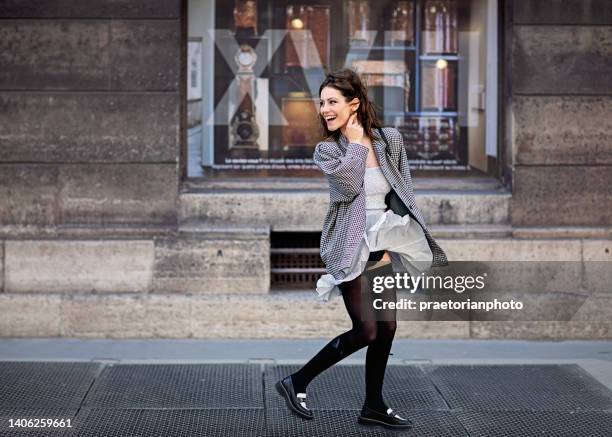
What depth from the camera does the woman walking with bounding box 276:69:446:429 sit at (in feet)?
18.1

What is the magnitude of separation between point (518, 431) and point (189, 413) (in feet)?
6.33

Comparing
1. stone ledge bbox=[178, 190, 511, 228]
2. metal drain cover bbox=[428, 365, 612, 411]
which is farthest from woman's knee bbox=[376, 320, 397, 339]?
stone ledge bbox=[178, 190, 511, 228]

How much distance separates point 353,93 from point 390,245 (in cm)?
84

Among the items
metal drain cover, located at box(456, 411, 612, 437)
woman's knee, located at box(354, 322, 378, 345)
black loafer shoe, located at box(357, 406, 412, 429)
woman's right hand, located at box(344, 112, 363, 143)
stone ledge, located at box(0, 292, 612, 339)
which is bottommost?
metal drain cover, located at box(456, 411, 612, 437)

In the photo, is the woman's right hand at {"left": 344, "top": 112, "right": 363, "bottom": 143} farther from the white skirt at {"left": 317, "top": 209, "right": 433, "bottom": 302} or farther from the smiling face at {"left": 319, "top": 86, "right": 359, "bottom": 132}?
the white skirt at {"left": 317, "top": 209, "right": 433, "bottom": 302}

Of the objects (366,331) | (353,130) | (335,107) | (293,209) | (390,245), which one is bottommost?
(366,331)

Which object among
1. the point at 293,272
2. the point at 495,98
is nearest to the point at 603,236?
the point at 495,98

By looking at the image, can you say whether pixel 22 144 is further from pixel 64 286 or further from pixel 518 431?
pixel 518 431

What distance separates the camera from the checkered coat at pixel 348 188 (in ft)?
17.9

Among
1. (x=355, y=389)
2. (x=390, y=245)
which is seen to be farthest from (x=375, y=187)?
(x=355, y=389)

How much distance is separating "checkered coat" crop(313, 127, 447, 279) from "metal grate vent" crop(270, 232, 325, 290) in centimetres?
288

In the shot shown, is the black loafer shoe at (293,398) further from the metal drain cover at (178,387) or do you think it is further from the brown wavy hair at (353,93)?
the brown wavy hair at (353,93)

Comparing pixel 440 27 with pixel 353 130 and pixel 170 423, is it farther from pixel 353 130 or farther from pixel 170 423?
pixel 170 423

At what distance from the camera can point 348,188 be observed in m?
5.45
